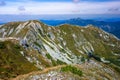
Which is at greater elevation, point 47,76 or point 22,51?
point 47,76

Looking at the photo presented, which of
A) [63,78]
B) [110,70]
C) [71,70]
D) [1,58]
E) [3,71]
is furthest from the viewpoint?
[1,58]

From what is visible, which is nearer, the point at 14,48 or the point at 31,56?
the point at 14,48

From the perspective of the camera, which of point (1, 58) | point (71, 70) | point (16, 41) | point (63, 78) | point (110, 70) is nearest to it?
point (63, 78)

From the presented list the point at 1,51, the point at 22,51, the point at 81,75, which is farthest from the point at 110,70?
the point at 22,51

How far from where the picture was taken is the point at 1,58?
13462cm

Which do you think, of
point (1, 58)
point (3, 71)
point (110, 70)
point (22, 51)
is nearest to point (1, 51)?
point (1, 58)

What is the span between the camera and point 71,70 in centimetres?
3791

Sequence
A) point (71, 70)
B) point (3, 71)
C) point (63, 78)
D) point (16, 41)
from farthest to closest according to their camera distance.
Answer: point (16, 41) < point (3, 71) < point (71, 70) < point (63, 78)

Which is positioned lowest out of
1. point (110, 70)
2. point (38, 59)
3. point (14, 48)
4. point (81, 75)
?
point (38, 59)

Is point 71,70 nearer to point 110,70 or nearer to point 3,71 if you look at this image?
point 110,70

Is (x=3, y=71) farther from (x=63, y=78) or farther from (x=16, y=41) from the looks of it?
(x=63, y=78)

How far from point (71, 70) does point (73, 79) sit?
2.34m

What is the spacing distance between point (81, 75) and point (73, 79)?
3371mm

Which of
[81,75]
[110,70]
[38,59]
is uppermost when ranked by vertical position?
[81,75]
